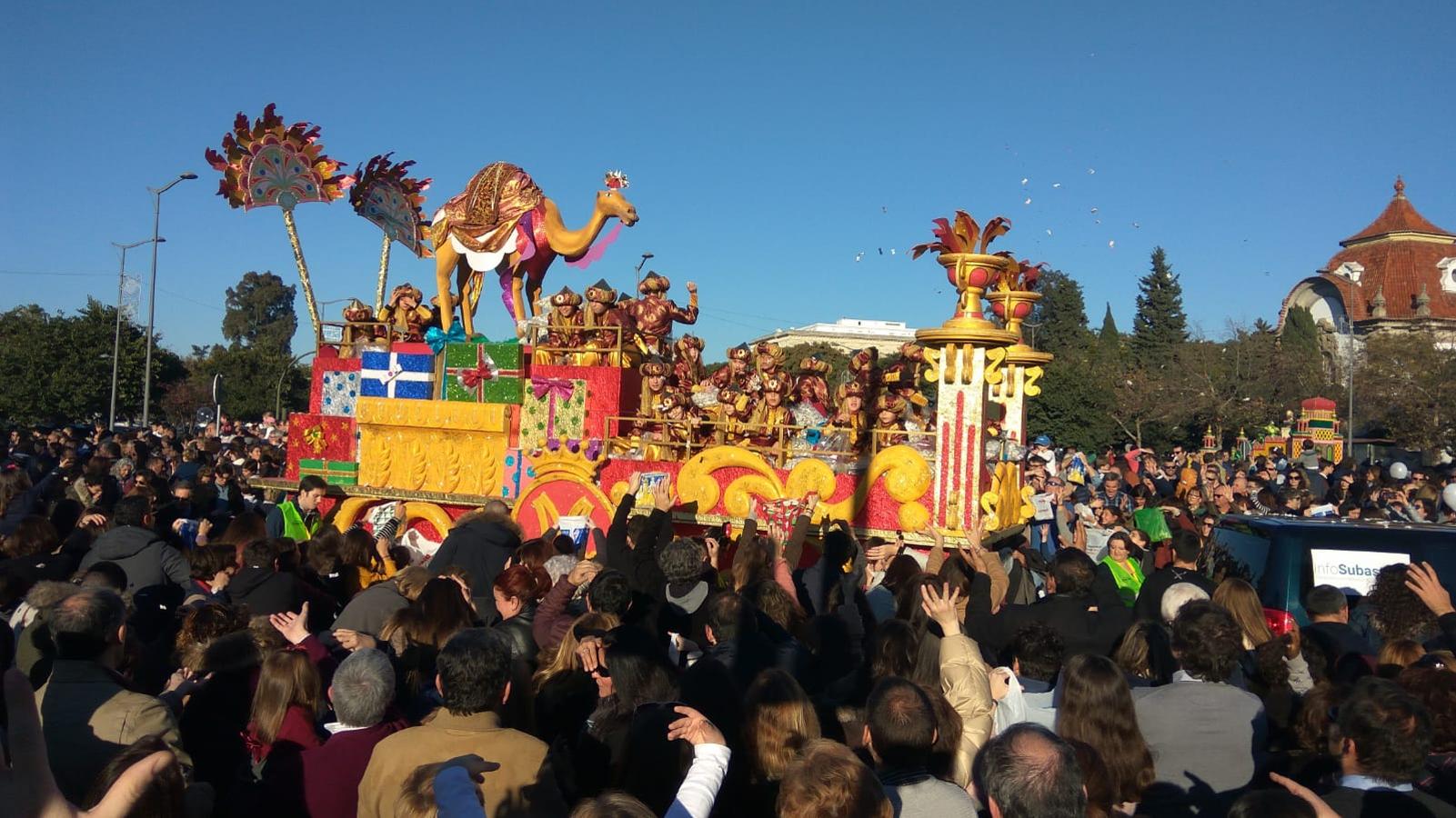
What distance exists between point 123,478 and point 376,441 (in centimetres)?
282

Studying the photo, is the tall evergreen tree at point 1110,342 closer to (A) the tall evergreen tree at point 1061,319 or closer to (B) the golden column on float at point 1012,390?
(A) the tall evergreen tree at point 1061,319

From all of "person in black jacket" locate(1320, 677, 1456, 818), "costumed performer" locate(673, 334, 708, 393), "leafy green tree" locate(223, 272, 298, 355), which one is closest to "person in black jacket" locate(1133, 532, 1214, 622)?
"person in black jacket" locate(1320, 677, 1456, 818)

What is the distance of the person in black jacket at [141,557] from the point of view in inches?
254

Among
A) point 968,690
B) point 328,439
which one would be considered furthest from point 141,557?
point 328,439

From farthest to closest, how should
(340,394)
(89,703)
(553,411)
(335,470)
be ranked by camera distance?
(340,394)
(335,470)
(553,411)
(89,703)

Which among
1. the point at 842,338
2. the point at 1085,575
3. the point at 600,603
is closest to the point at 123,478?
the point at 600,603

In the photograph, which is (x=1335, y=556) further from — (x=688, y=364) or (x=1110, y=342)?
(x=1110, y=342)

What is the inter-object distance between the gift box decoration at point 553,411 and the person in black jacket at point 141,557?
18.7ft

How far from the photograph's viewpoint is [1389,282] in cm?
4562

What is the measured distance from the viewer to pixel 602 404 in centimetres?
1195

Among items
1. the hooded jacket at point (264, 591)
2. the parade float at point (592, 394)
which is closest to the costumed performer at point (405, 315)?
the parade float at point (592, 394)

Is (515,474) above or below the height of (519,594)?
above

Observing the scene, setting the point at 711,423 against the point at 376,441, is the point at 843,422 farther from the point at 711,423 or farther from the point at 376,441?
the point at 376,441

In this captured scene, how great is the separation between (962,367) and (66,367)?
35587mm
